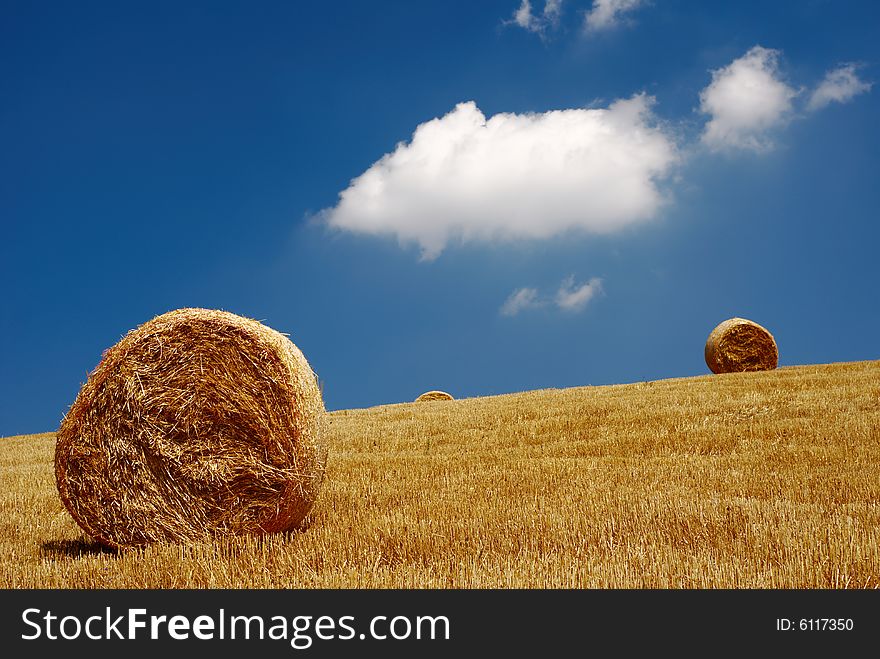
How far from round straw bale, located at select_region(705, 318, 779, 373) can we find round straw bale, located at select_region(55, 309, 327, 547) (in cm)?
2016

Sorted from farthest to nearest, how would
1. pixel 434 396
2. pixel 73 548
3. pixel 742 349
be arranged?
pixel 434 396 < pixel 742 349 < pixel 73 548

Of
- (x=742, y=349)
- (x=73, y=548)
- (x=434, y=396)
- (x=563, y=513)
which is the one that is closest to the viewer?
(x=563, y=513)

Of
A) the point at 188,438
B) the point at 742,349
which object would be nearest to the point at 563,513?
the point at 188,438

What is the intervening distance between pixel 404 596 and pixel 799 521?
420 cm

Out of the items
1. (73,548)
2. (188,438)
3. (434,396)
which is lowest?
(73,548)

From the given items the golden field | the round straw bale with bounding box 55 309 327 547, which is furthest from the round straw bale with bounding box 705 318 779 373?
the round straw bale with bounding box 55 309 327 547

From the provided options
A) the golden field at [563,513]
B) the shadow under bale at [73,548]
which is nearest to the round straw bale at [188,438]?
the shadow under bale at [73,548]

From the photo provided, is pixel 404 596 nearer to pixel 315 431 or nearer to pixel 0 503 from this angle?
pixel 315 431

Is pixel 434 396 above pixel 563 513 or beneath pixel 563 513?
above

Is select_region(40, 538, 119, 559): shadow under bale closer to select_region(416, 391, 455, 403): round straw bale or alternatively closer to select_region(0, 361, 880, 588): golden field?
select_region(0, 361, 880, 588): golden field

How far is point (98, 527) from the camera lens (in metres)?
6.83

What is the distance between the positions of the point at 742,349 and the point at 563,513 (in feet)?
63.6

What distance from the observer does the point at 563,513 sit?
6809 mm

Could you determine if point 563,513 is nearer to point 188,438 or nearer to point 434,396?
point 188,438
